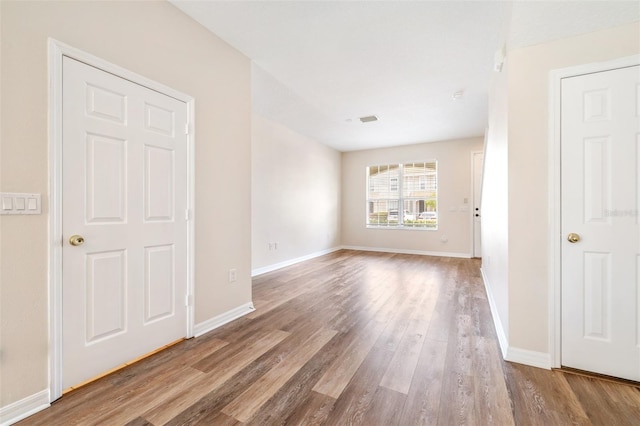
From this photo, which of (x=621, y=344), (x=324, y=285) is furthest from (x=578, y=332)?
(x=324, y=285)

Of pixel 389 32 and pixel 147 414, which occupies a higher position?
pixel 389 32

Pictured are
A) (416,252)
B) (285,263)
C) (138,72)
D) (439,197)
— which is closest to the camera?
(138,72)

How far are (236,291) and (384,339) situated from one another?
60.9 inches

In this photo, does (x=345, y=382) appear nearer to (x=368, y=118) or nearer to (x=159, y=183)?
(x=159, y=183)

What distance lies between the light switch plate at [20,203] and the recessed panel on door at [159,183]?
599 mm

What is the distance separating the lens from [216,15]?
7.47 ft

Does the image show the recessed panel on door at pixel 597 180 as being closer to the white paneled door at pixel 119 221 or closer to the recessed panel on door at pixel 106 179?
the white paneled door at pixel 119 221

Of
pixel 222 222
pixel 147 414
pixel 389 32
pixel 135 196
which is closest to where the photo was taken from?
pixel 147 414

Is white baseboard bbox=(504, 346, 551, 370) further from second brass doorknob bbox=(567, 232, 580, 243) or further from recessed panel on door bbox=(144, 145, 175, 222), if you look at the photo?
recessed panel on door bbox=(144, 145, 175, 222)

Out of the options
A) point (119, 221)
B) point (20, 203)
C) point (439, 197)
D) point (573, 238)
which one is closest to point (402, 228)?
point (439, 197)

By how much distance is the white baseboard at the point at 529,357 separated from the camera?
6.08 ft

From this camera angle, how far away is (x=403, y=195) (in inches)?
273

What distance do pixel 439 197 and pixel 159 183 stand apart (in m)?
6.02

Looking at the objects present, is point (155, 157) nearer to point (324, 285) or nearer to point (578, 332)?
point (324, 285)
